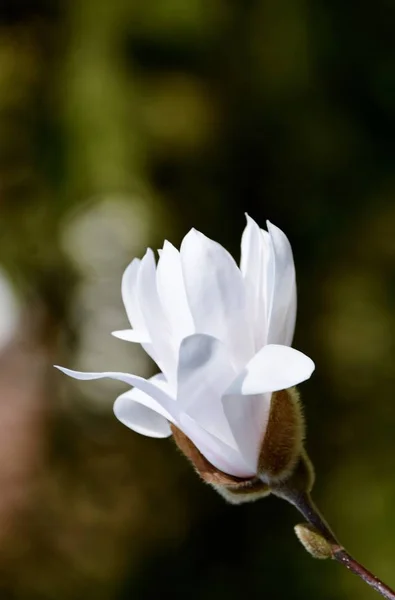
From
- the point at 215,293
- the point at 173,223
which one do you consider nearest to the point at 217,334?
the point at 215,293

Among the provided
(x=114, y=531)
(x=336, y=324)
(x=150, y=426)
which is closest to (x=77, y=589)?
(x=114, y=531)

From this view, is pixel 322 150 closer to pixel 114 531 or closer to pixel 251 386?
pixel 114 531

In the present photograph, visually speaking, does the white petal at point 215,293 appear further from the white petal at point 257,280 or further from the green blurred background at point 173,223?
the green blurred background at point 173,223

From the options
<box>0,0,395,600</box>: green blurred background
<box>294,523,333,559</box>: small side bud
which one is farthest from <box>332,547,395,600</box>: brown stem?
<box>0,0,395,600</box>: green blurred background

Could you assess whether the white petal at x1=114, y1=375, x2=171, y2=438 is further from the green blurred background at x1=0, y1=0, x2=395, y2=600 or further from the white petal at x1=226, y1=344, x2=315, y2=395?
the green blurred background at x1=0, y1=0, x2=395, y2=600

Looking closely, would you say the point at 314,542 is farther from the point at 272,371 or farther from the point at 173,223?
the point at 173,223

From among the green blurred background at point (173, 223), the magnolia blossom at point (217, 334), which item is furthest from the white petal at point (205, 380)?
the green blurred background at point (173, 223)
